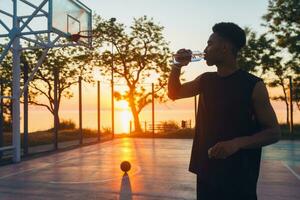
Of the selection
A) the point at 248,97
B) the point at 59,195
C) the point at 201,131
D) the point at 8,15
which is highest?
the point at 8,15

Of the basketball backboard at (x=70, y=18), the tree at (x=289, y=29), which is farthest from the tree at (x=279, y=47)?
the basketball backboard at (x=70, y=18)

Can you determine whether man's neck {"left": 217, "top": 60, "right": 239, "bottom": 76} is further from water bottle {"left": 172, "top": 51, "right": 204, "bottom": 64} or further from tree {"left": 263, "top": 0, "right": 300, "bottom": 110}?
tree {"left": 263, "top": 0, "right": 300, "bottom": 110}

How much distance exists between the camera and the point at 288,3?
26484 millimetres

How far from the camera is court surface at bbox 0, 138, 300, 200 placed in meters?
7.29

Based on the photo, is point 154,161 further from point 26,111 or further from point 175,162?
point 26,111

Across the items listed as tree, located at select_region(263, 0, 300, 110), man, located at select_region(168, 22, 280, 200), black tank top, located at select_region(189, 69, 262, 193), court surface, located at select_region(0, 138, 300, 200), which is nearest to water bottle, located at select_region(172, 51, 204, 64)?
man, located at select_region(168, 22, 280, 200)

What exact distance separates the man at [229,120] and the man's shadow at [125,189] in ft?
15.3

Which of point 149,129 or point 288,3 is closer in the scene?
point 288,3

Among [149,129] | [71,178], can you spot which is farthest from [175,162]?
[149,129]

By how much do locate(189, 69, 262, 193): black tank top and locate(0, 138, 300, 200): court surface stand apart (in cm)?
465

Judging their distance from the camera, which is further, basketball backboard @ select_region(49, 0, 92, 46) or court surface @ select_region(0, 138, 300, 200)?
basketball backboard @ select_region(49, 0, 92, 46)

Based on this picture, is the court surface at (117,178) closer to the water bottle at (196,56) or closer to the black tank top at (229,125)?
the black tank top at (229,125)

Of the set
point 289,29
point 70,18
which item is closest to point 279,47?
point 289,29

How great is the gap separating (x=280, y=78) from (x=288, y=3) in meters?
5.29
